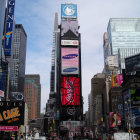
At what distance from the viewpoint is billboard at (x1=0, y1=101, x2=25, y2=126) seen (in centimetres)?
3173

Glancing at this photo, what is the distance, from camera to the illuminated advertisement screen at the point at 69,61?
418ft

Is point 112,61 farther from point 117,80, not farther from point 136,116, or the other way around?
point 136,116

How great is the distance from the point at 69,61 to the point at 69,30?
20387 millimetres

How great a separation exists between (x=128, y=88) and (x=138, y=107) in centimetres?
854

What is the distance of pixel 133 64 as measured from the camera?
101 metres

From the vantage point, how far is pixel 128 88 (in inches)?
3319

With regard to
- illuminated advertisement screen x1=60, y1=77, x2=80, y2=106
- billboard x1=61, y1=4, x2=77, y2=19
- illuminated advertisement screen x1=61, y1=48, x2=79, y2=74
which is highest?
billboard x1=61, y1=4, x2=77, y2=19

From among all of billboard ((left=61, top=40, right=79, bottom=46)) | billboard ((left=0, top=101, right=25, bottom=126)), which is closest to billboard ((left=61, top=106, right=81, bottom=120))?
billboard ((left=61, top=40, right=79, bottom=46))

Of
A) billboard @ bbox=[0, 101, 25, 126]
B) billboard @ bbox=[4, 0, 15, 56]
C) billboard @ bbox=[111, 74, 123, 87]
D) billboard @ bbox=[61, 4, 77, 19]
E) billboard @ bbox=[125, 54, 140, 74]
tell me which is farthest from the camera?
billboard @ bbox=[61, 4, 77, 19]

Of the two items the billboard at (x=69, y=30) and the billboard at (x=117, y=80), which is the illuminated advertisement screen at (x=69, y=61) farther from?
the billboard at (x=117, y=80)

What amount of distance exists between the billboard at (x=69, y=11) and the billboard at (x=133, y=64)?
2100 inches

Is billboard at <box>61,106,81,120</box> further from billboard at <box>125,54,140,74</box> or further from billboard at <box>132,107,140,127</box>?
billboard at <box>132,107,140,127</box>

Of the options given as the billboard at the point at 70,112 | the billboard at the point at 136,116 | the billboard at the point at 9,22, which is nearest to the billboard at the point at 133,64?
the billboard at the point at 136,116

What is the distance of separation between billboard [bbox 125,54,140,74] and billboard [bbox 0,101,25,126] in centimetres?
7581
